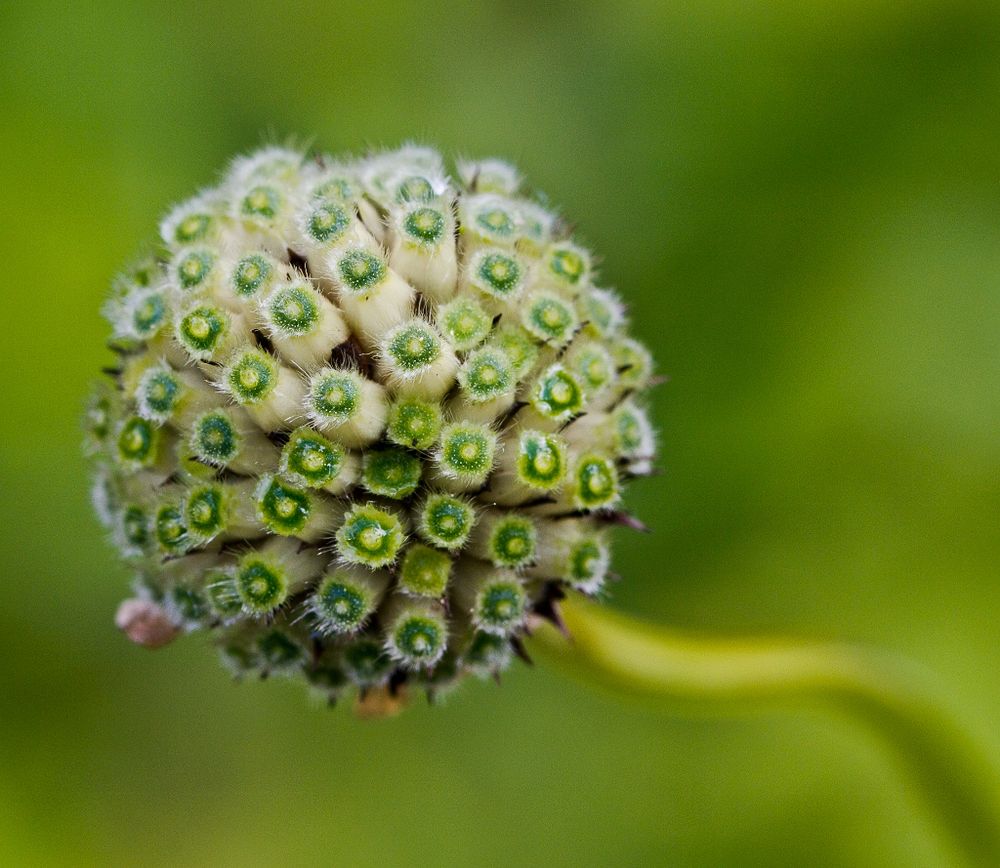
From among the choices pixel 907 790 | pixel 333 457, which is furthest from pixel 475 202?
pixel 907 790

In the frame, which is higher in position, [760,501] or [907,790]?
[760,501]

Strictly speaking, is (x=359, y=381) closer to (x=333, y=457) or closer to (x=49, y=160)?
(x=333, y=457)

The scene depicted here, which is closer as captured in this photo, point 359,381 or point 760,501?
point 359,381

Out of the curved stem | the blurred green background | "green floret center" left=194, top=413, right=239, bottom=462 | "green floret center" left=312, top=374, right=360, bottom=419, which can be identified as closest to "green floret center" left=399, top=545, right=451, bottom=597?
"green floret center" left=312, top=374, right=360, bottom=419

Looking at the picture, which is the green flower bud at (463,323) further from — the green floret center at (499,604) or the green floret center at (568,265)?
the green floret center at (499,604)

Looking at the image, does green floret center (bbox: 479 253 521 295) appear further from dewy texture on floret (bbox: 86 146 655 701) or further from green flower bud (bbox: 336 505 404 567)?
green flower bud (bbox: 336 505 404 567)

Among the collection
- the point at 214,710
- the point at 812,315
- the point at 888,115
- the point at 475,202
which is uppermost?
the point at 888,115

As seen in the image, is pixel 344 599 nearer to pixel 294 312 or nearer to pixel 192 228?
pixel 294 312
